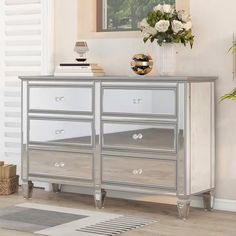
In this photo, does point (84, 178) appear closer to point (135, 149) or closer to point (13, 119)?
point (135, 149)

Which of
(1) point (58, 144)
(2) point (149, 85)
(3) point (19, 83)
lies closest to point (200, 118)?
(2) point (149, 85)

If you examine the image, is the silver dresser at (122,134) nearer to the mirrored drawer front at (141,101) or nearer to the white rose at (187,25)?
the mirrored drawer front at (141,101)

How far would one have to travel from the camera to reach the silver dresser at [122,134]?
4703 mm

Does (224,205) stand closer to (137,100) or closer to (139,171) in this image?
(139,171)

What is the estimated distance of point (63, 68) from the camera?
536 centimetres

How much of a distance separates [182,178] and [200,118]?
1.50ft

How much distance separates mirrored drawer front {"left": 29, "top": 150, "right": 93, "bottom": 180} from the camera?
202 inches

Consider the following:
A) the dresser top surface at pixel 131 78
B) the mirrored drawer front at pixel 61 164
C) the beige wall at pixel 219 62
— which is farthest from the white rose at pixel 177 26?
A: the mirrored drawer front at pixel 61 164

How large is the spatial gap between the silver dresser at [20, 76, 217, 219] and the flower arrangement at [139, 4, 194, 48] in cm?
37

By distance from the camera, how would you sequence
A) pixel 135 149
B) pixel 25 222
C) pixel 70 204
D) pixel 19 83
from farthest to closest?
pixel 19 83
pixel 70 204
pixel 135 149
pixel 25 222

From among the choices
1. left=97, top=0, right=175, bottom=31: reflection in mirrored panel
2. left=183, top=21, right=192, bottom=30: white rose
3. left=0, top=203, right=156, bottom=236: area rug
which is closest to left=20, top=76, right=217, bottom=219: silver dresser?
left=0, top=203, right=156, bottom=236: area rug

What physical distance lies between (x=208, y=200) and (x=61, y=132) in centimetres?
121

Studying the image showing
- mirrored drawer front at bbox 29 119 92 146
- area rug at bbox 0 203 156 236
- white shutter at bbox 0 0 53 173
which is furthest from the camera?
white shutter at bbox 0 0 53 173

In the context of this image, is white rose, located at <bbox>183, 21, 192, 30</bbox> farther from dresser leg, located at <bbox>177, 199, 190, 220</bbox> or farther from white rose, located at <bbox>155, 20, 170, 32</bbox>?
dresser leg, located at <bbox>177, 199, 190, 220</bbox>
